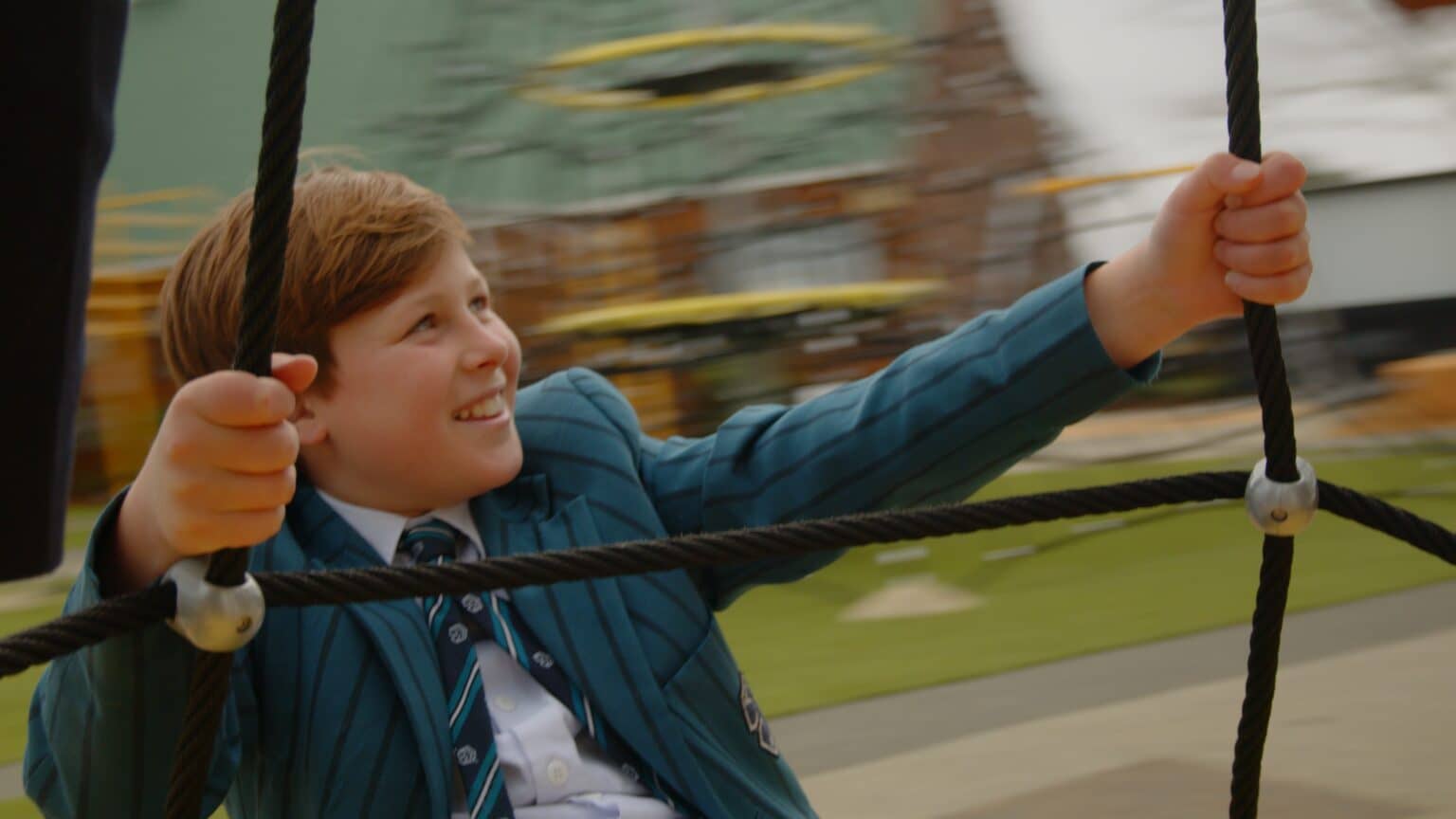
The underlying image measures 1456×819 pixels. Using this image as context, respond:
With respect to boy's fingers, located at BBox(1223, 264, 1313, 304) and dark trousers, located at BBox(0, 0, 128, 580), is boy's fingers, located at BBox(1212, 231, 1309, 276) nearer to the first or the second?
boy's fingers, located at BBox(1223, 264, 1313, 304)

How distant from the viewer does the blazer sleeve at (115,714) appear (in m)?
0.71

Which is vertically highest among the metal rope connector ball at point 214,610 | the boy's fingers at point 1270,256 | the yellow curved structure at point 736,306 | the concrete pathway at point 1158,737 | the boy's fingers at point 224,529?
the boy's fingers at point 1270,256

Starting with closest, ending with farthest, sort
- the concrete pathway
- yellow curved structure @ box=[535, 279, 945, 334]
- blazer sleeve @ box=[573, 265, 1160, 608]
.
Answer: blazer sleeve @ box=[573, 265, 1160, 608], the concrete pathway, yellow curved structure @ box=[535, 279, 945, 334]

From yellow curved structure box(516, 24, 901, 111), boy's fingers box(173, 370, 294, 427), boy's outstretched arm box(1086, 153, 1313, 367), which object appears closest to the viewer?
boy's fingers box(173, 370, 294, 427)

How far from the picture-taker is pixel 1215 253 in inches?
29.9

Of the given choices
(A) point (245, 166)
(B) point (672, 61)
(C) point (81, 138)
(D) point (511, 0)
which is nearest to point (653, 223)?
(B) point (672, 61)

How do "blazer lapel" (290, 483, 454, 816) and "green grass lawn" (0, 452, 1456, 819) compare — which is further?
"green grass lawn" (0, 452, 1456, 819)

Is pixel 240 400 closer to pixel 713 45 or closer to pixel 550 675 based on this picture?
pixel 550 675

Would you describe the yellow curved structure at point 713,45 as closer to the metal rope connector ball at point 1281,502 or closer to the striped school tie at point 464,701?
the striped school tie at point 464,701

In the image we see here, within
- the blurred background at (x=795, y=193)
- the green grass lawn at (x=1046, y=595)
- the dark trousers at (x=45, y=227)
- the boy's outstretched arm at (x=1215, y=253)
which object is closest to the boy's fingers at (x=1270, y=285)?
the boy's outstretched arm at (x=1215, y=253)

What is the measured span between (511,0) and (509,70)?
25cm

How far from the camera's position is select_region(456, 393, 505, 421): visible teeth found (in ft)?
2.92

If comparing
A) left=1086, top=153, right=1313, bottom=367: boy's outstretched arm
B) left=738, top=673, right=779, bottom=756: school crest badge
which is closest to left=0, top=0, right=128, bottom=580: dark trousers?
left=738, top=673, right=779, bottom=756: school crest badge

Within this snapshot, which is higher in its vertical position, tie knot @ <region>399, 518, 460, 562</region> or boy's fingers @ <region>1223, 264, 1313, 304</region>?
boy's fingers @ <region>1223, 264, 1313, 304</region>
